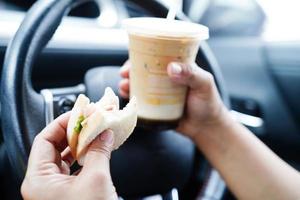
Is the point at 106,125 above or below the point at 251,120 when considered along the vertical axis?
above

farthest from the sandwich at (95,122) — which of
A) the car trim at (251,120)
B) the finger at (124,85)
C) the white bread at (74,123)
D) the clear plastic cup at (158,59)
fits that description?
the car trim at (251,120)

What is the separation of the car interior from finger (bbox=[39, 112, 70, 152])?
0.19 feet

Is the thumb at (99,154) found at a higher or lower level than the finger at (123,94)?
higher

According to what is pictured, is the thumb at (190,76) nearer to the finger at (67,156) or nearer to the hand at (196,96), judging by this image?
the hand at (196,96)

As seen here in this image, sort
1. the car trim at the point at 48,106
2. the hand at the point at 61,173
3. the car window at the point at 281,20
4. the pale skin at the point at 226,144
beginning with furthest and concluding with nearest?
the car window at the point at 281,20
the pale skin at the point at 226,144
the car trim at the point at 48,106
the hand at the point at 61,173

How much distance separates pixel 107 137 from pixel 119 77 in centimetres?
33

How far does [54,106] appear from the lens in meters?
0.71

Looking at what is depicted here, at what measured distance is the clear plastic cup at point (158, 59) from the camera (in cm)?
64

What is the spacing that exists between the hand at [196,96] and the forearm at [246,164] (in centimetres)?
2

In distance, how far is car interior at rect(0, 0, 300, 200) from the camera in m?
0.62

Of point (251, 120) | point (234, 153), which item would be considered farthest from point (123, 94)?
point (251, 120)

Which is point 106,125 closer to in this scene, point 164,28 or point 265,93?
point 164,28

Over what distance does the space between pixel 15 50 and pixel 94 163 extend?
0.21 meters

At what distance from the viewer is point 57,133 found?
54 cm
